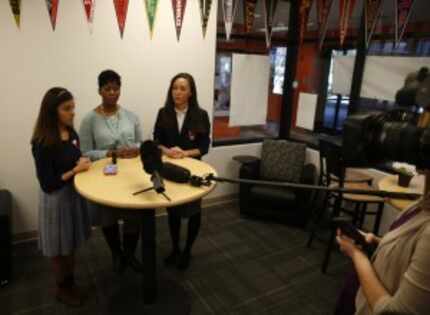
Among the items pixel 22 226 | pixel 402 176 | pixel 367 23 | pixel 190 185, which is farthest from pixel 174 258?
pixel 367 23

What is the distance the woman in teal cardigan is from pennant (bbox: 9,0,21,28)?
2.85 feet

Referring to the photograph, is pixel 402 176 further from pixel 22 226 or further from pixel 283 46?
pixel 22 226

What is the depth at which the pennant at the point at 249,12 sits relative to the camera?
331 cm

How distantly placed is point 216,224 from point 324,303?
1.35 metres

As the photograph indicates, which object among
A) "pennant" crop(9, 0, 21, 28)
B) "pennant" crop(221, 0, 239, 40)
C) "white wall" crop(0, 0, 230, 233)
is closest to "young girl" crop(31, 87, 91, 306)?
"white wall" crop(0, 0, 230, 233)

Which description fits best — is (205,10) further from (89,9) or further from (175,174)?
(175,174)

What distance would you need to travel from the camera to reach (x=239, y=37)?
350cm

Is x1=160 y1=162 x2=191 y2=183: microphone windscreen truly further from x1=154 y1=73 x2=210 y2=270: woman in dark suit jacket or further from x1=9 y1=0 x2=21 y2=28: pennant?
x1=9 y1=0 x2=21 y2=28: pennant

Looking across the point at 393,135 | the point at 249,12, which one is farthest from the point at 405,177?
the point at 249,12

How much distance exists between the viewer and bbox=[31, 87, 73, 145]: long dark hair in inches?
66.5

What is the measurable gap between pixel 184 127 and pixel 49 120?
94 centimetres

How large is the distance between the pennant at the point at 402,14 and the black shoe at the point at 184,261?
2.77 meters

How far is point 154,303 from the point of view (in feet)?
6.57

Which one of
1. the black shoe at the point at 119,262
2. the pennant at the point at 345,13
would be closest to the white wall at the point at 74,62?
the black shoe at the point at 119,262
